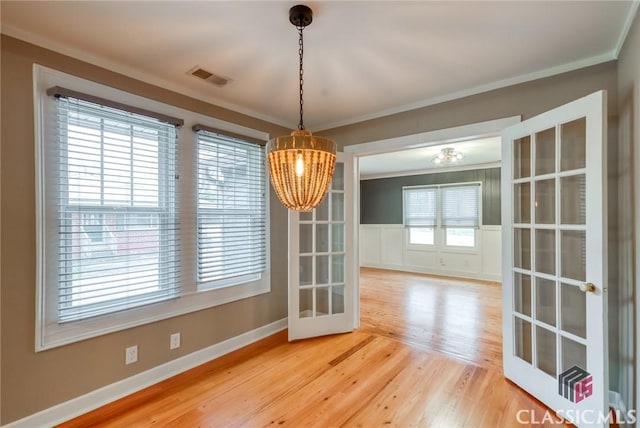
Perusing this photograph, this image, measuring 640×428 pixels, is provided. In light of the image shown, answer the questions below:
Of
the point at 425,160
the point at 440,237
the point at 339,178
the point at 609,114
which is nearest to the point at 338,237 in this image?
the point at 339,178

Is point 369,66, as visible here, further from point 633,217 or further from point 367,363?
point 367,363

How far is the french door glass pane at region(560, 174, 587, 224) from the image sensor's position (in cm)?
184

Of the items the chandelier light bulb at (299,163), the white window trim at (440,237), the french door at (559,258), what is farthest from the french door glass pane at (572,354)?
the white window trim at (440,237)

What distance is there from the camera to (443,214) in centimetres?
672

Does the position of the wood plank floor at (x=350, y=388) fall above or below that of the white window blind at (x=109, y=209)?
below

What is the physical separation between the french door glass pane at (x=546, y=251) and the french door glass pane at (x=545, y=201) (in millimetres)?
85

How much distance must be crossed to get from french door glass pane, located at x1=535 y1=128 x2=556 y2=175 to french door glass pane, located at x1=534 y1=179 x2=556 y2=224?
8 centimetres

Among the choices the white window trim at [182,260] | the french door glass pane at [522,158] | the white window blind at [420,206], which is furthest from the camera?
the white window blind at [420,206]

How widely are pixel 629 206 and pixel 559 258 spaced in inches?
18.5

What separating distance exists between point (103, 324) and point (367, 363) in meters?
2.09

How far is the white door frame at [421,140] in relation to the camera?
250 cm

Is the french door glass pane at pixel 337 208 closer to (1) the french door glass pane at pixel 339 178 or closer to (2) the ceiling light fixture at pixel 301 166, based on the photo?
(1) the french door glass pane at pixel 339 178

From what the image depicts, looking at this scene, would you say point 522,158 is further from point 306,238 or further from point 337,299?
point 337,299

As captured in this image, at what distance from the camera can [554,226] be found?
6.48 feet
